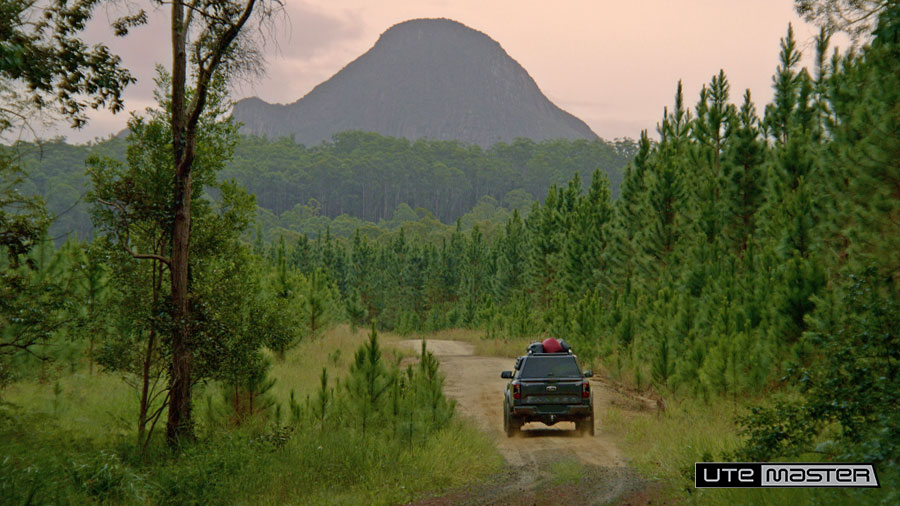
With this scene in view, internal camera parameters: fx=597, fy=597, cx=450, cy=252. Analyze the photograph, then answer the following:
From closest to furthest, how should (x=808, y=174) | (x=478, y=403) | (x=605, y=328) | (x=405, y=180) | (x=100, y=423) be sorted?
1. (x=100, y=423)
2. (x=478, y=403)
3. (x=808, y=174)
4. (x=605, y=328)
5. (x=405, y=180)

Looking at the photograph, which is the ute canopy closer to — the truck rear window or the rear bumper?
the truck rear window

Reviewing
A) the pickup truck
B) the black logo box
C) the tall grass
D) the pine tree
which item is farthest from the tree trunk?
the black logo box

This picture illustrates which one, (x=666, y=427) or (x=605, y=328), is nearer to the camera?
(x=666, y=427)

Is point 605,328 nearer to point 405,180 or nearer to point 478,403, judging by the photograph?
point 478,403

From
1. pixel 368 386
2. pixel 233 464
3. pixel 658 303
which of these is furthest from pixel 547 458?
pixel 658 303

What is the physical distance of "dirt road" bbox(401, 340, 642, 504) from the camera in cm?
864

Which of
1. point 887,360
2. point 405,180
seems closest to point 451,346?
point 887,360

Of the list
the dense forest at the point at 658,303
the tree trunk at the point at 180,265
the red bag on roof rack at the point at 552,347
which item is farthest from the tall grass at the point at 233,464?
the red bag on roof rack at the point at 552,347

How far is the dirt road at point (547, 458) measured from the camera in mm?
8645

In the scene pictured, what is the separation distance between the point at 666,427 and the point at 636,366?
6244 mm

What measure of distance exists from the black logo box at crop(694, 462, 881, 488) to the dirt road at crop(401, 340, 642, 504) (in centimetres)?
141

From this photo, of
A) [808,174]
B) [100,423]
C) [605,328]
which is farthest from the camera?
[605,328]

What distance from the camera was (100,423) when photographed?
13.4 meters

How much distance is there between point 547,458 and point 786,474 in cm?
459
